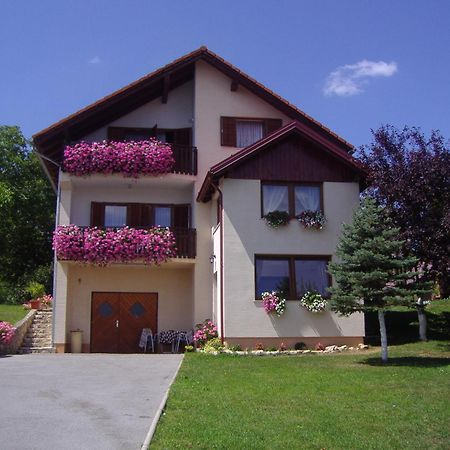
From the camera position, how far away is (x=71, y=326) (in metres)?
22.8

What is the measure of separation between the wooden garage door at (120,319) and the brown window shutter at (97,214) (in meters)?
2.62

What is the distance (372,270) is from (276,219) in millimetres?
5356

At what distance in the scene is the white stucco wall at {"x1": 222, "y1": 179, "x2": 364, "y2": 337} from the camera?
19641 millimetres

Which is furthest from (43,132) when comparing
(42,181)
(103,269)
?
(42,181)

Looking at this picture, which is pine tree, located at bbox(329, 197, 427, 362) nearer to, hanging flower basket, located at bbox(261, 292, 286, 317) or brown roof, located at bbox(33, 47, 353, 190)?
hanging flower basket, located at bbox(261, 292, 286, 317)

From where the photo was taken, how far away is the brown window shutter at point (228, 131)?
23.3m

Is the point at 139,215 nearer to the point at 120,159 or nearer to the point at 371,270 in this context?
the point at 120,159

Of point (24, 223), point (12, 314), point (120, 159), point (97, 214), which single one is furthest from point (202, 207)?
point (24, 223)

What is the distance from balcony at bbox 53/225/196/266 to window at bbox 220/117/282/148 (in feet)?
14.5

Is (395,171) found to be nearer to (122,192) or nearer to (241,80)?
(241,80)

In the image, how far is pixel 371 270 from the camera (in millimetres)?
15406

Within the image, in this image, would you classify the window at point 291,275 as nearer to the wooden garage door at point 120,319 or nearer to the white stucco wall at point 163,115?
the wooden garage door at point 120,319

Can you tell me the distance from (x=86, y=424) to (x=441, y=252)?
12212 millimetres

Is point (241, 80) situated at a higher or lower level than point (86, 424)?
higher
